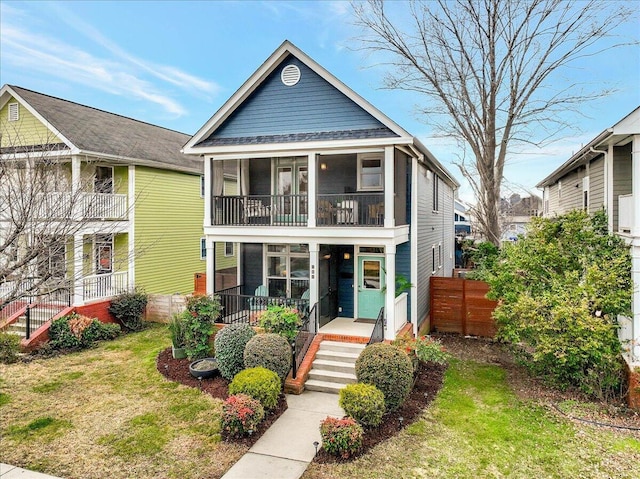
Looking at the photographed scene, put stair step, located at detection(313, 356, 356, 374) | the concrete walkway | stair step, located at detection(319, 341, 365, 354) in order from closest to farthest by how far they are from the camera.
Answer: the concrete walkway → stair step, located at detection(313, 356, 356, 374) → stair step, located at detection(319, 341, 365, 354)

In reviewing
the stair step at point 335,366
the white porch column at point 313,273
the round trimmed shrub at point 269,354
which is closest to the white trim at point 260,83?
the white porch column at point 313,273

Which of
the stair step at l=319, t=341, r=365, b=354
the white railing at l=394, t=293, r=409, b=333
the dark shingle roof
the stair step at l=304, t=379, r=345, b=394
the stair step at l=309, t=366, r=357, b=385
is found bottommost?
the stair step at l=304, t=379, r=345, b=394

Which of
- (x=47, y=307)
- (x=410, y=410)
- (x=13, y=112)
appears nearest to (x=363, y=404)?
(x=410, y=410)

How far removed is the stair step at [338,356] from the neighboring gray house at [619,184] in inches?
245

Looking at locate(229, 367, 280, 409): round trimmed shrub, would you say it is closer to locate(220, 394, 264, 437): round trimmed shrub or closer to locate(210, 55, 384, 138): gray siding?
locate(220, 394, 264, 437): round trimmed shrub

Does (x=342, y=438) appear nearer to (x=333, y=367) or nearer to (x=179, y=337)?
(x=333, y=367)

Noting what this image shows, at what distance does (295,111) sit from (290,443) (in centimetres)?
965

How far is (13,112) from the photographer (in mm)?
16844

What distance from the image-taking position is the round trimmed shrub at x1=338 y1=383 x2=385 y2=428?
25.4ft

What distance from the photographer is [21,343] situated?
43.0 ft

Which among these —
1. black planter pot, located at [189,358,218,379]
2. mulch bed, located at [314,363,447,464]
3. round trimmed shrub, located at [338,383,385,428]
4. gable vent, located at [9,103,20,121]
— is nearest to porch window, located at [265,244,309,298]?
black planter pot, located at [189,358,218,379]

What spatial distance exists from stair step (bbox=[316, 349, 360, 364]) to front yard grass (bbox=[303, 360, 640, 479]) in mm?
2348

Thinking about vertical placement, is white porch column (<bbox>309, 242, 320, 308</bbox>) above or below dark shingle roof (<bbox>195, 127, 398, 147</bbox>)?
below

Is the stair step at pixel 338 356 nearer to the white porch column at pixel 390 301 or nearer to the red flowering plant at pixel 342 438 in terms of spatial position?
the white porch column at pixel 390 301
